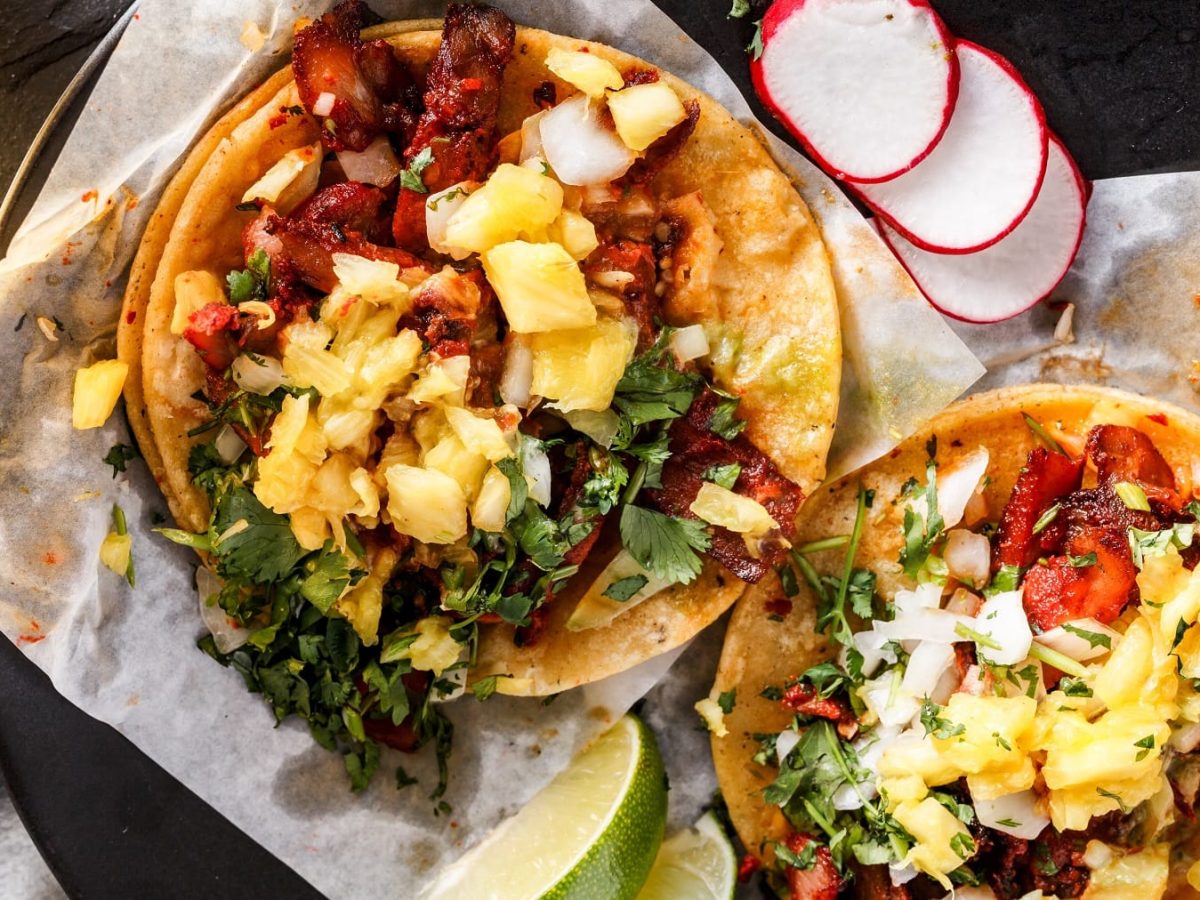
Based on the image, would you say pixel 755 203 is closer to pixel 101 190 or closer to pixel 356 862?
pixel 101 190

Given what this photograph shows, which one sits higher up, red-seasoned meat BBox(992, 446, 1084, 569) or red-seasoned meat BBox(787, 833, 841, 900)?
red-seasoned meat BBox(992, 446, 1084, 569)

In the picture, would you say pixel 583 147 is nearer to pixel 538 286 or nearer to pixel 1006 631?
pixel 538 286

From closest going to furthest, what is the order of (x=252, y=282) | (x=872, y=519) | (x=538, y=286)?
1. (x=538, y=286)
2. (x=252, y=282)
3. (x=872, y=519)

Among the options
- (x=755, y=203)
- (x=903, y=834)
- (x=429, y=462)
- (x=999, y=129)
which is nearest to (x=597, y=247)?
(x=755, y=203)

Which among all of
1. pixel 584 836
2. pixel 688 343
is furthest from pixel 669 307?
pixel 584 836

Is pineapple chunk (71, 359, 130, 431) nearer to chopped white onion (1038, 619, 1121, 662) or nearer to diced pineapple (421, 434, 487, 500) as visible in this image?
diced pineapple (421, 434, 487, 500)

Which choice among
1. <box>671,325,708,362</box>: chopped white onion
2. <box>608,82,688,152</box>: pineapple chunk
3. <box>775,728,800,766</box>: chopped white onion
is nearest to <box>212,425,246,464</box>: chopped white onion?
<box>671,325,708,362</box>: chopped white onion
